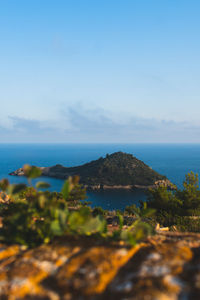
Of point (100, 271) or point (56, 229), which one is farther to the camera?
point (56, 229)

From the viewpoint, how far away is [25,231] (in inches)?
133

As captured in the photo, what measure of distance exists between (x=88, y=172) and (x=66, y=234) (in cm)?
12416

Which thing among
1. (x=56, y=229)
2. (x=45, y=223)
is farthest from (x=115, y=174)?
(x=56, y=229)

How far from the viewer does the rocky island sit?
115 meters

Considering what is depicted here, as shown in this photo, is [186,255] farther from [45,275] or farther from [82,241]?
[45,275]

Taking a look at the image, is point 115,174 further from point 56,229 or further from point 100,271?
point 100,271

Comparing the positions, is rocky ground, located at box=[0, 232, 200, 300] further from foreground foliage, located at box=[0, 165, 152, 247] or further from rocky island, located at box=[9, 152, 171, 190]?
rocky island, located at box=[9, 152, 171, 190]

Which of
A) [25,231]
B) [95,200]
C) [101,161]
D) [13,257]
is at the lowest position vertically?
[95,200]

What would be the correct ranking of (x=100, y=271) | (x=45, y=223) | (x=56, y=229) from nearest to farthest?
1. (x=100, y=271)
2. (x=56, y=229)
3. (x=45, y=223)

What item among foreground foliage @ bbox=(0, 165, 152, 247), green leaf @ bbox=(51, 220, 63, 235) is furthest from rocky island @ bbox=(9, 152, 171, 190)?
green leaf @ bbox=(51, 220, 63, 235)

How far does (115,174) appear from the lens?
409ft

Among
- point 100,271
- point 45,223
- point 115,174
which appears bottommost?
point 115,174

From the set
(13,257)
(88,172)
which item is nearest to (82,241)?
Result: (13,257)

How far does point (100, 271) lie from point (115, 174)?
123m
